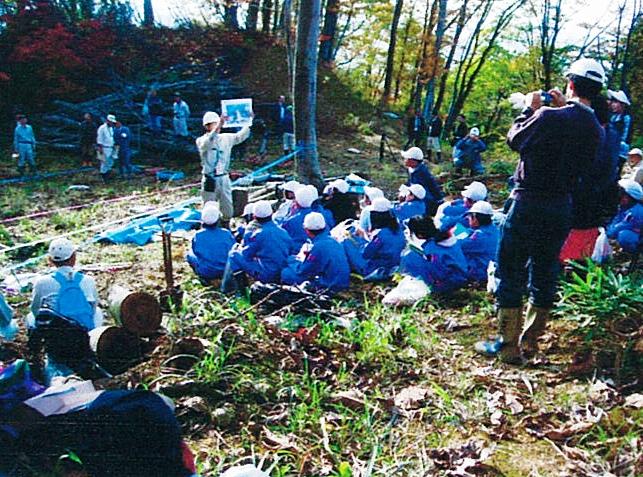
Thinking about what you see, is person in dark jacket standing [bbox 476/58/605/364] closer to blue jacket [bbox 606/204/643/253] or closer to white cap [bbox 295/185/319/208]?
blue jacket [bbox 606/204/643/253]

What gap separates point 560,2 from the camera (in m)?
21.0

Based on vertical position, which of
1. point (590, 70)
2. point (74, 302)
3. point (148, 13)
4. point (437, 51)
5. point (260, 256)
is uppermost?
point (148, 13)

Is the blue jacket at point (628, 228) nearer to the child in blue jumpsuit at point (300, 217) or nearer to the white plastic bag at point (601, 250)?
the white plastic bag at point (601, 250)

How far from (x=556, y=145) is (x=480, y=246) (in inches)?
98.0

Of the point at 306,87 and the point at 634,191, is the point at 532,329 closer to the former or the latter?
the point at 634,191

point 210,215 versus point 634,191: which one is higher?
point 634,191

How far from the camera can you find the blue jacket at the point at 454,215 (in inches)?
288

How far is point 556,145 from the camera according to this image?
3.62 m

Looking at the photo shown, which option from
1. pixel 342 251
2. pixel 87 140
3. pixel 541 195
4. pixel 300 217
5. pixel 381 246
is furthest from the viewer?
pixel 87 140

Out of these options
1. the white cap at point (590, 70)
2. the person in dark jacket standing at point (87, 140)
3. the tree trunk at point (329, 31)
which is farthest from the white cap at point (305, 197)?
the tree trunk at point (329, 31)

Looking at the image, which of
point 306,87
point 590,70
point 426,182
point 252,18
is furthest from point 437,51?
point 590,70

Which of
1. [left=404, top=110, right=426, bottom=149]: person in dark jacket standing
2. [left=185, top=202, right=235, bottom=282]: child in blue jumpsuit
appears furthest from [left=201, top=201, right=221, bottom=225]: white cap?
[left=404, top=110, right=426, bottom=149]: person in dark jacket standing

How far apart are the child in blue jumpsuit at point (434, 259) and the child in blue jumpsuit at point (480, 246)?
0.70ft

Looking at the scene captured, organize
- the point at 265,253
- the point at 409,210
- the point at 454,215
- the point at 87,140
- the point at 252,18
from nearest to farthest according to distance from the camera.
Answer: the point at 265,253, the point at 454,215, the point at 409,210, the point at 87,140, the point at 252,18
